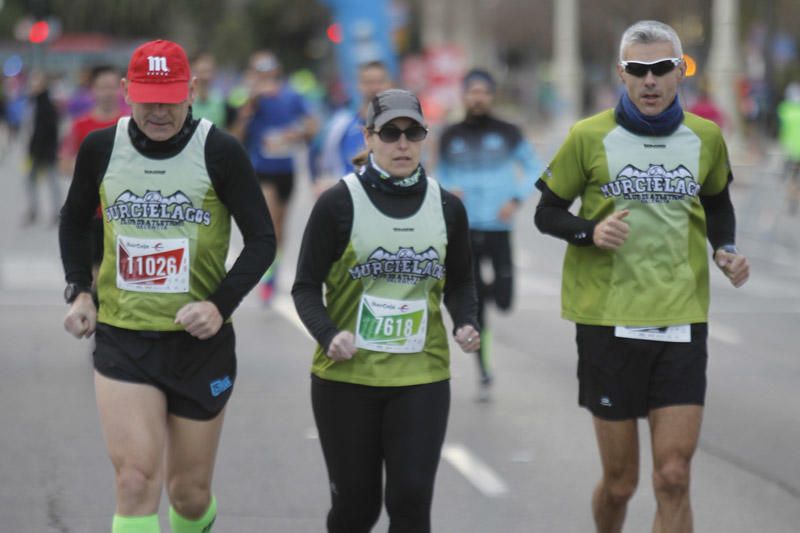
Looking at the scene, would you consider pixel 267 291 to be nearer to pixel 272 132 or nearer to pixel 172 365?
pixel 272 132

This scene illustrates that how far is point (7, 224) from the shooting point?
21.4 meters

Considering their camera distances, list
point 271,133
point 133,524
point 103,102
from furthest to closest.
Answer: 1. point 271,133
2. point 103,102
3. point 133,524

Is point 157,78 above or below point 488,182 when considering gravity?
above

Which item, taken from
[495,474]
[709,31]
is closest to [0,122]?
[709,31]

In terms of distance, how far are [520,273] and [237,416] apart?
7.64 m

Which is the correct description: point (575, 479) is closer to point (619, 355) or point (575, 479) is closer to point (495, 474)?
point (495, 474)

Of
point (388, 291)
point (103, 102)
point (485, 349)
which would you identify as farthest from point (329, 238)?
point (103, 102)

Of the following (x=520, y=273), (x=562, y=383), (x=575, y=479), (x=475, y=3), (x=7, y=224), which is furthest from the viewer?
(x=475, y=3)

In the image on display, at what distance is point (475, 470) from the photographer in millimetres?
7480

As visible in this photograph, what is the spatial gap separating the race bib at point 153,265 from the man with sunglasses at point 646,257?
137 centimetres

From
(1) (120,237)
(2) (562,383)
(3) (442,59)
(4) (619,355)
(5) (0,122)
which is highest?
(1) (120,237)

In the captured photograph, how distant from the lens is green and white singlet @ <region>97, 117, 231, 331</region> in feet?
16.1

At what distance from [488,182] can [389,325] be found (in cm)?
448

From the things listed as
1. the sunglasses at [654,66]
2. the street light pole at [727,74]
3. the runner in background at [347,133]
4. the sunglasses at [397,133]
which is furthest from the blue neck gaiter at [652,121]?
the street light pole at [727,74]
